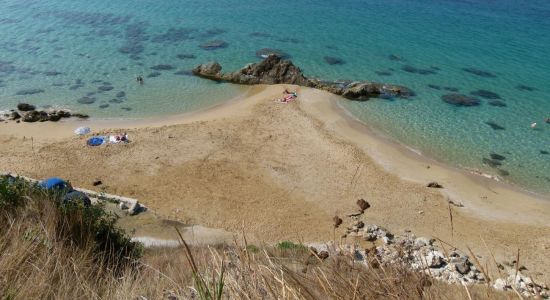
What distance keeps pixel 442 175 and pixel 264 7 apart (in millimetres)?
33830

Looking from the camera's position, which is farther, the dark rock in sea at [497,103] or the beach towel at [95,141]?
the dark rock in sea at [497,103]

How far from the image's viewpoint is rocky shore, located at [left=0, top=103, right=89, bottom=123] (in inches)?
1073

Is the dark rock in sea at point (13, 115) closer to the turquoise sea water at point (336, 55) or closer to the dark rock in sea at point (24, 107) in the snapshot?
the dark rock in sea at point (24, 107)

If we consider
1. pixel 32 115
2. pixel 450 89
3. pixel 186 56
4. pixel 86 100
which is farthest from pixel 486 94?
pixel 32 115

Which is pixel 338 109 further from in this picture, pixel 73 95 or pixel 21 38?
pixel 21 38

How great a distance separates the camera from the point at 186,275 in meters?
7.12

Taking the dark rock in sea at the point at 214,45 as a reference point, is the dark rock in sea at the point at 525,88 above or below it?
above

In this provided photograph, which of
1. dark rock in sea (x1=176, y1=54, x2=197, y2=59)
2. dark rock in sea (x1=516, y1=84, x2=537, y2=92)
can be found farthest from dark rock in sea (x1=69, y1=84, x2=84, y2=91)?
dark rock in sea (x1=516, y1=84, x2=537, y2=92)

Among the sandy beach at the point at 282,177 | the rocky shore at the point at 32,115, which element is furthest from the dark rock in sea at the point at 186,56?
the rocky shore at the point at 32,115

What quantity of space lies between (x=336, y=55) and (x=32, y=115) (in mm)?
23176

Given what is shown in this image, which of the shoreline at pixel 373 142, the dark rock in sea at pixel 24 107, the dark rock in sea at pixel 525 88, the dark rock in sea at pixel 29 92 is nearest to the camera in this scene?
the shoreline at pixel 373 142

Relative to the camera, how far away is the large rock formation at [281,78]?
105ft

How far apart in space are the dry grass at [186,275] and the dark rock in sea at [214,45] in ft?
106

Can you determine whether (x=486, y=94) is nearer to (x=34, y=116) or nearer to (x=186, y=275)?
(x=34, y=116)
